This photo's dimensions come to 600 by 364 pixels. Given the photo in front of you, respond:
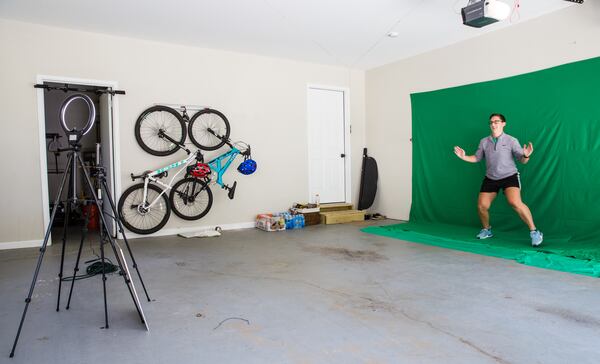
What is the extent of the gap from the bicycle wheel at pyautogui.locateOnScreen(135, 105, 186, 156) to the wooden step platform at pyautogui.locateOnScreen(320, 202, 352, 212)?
2688mm

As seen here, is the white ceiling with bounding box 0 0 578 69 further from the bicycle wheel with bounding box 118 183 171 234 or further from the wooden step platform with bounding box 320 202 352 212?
the wooden step platform with bounding box 320 202 352 212

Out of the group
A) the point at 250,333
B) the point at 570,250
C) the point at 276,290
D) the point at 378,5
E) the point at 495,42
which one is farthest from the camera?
the point at 495,42

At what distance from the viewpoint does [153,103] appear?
19.1ft

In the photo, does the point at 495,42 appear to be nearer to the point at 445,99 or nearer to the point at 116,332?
the point at 445,99

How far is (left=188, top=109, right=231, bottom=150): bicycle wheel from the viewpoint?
19.9 feet

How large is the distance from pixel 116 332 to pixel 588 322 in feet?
9.60

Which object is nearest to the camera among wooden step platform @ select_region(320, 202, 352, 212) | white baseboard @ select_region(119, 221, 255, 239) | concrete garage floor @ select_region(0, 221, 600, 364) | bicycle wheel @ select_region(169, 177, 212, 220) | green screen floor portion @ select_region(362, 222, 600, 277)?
concrete garage floor @ select_region(0, 221, 600, 364)

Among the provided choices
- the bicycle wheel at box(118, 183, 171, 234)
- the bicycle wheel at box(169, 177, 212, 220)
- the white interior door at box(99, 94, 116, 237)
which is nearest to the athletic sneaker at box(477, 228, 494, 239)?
the bicycle wheel at box(169, 177, 212, 220)

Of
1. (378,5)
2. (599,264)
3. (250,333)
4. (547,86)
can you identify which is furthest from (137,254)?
(547,86)

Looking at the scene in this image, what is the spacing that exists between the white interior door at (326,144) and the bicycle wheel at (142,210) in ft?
8.49

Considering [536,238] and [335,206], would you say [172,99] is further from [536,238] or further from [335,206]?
[536,238]

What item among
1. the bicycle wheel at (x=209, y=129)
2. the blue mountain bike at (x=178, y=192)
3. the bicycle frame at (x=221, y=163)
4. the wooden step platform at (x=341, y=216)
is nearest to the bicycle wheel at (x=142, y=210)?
the blue mountain bike at (x=178, y=192)

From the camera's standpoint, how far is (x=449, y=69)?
618cm

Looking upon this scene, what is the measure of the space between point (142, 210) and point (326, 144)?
340cm
